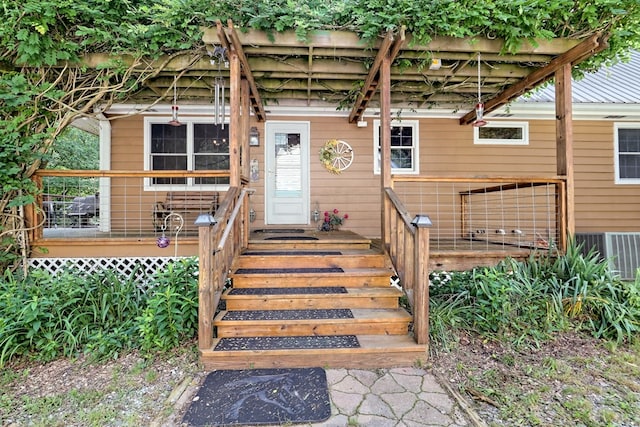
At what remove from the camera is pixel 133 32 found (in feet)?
11.6

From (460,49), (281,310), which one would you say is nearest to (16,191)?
(281,310)

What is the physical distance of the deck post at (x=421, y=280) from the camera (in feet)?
9.00

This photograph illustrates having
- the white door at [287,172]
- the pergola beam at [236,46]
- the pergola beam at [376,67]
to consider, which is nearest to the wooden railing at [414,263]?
the pergola beam at [376,67]

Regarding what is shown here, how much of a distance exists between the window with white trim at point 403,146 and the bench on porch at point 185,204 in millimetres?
3314

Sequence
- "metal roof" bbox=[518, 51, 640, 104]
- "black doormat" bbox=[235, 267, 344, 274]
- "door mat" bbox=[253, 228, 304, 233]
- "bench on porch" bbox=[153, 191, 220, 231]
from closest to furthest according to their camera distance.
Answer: "black doormat" bbox=[235, 267, 344, 274] → "bench on porch" bbox=[153, 191, 220, 231] → "door mat" bbox=[253, 228, 304, 233] → "metal roof" bbox=[518, 51, 640, 104]

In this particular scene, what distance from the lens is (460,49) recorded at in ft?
12.3

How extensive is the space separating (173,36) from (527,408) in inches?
188

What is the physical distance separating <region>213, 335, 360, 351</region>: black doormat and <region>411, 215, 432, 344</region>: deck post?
1.80 feet

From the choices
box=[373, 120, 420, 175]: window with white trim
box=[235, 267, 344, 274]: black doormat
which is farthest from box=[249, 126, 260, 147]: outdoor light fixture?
→ box=[235, 267, 344, 274]: black doormat

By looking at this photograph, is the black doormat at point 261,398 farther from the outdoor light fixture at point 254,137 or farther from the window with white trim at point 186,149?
the window with white trim at point 186,149

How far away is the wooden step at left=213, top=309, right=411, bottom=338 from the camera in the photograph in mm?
2852

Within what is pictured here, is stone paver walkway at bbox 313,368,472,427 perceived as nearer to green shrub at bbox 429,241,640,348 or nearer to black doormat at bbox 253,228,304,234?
green shrub at bbox 429,241,640,348

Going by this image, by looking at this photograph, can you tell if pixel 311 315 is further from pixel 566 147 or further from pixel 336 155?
pixel 336 155

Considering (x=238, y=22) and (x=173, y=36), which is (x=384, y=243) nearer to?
(x=238, y=22)
